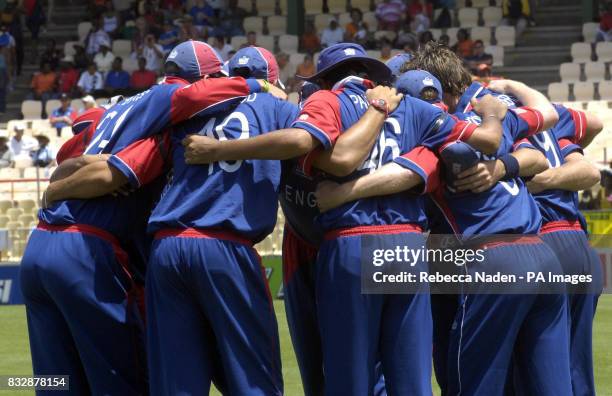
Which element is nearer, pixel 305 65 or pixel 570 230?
pixel 570 230

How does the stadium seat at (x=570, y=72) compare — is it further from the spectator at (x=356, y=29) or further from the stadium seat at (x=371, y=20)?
the stadium seat at (x=371, y=20)

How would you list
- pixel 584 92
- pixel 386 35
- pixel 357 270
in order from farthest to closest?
pixel 386 35
pixel 584 92
pixel 357 270

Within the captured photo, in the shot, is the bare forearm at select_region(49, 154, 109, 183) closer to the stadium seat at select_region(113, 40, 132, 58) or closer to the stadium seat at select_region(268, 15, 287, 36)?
the stadium seat at select_region(113, 40, 132, 58)

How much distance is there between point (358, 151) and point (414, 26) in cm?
2043

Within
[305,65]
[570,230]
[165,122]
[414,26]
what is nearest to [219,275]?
[165,122]

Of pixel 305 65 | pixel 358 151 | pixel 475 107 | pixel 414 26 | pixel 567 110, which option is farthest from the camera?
pixel 414 26

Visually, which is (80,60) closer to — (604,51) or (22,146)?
(22,146)

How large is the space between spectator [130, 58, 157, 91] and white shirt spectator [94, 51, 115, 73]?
1.28 m

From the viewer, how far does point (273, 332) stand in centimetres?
632

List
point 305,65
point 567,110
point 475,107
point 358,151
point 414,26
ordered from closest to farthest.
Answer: point 358,151, point 475,107, point 567,110, point 305,65, point 414,26

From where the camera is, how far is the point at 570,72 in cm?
2405

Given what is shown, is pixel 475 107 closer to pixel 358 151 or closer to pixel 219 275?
pixel 358 151

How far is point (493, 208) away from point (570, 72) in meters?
18.2

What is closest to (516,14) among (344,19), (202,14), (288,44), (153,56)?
(344,19)
